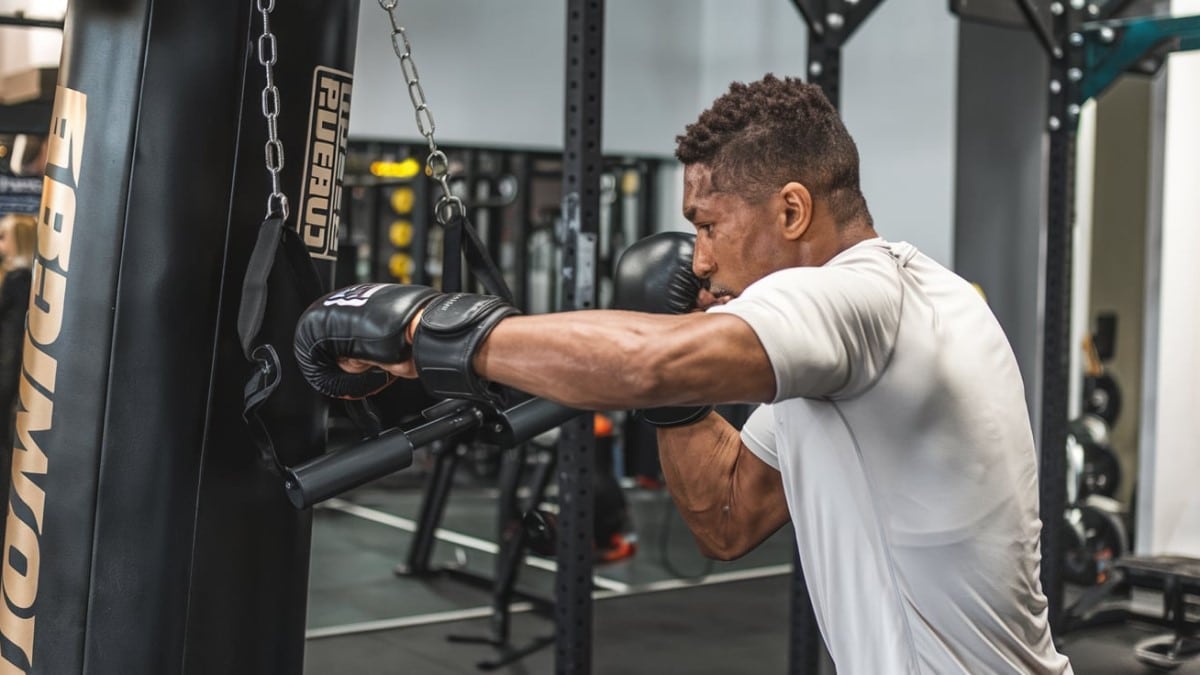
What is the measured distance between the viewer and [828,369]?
4.19 ft

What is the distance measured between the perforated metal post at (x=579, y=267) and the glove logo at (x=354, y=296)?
1479mm

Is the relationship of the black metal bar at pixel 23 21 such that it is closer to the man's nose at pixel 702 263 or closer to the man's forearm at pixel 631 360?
the man's nose at pixel 702 263

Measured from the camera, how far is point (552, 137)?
8961mm

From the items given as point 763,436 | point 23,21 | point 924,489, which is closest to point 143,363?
point 763,436

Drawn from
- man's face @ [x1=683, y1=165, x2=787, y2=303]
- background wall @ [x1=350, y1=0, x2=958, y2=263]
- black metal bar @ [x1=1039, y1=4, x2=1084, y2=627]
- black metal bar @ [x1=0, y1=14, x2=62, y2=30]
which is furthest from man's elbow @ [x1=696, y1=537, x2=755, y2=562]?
background wall @ [x1=350, y1=0, x2=958, y2=263]

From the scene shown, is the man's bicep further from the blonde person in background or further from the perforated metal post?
the blonde person in background

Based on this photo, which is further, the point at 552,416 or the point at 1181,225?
the point at 1181,225

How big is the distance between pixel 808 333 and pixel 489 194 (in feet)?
26.2

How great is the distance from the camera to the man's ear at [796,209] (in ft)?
4.94

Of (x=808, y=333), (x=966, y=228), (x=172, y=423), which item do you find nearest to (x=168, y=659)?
(x=172, y=423)

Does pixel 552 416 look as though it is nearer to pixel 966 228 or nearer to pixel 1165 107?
pixel 1165 107

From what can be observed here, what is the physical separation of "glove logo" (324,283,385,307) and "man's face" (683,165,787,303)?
0.43 metres

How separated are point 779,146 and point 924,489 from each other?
466 millimetres

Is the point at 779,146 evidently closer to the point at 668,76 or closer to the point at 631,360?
the point at 631,360
